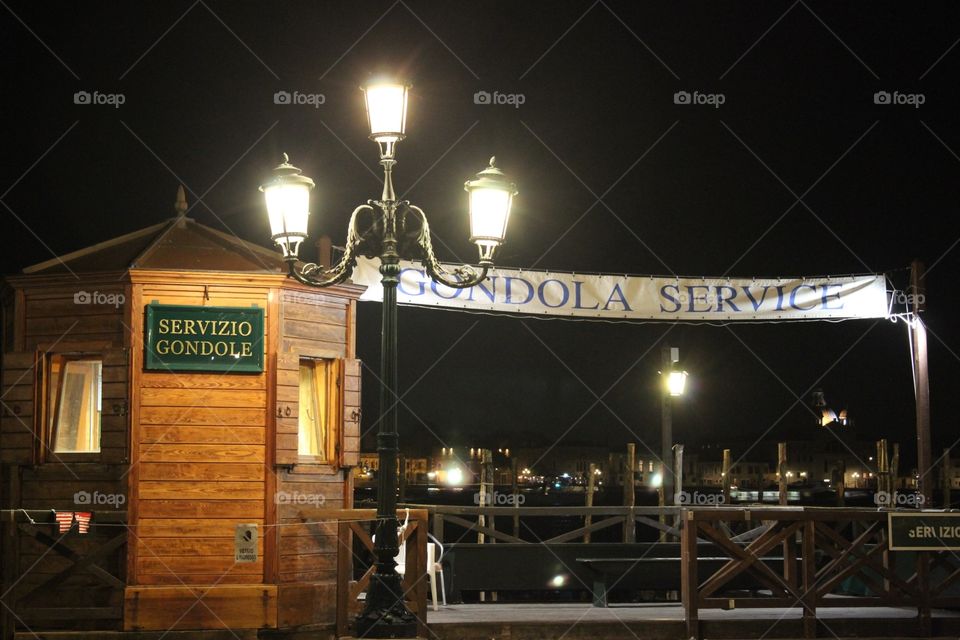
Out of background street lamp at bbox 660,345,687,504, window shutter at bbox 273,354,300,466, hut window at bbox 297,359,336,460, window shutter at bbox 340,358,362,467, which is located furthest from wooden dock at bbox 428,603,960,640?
background street lamp at bbox 660,345,687,504

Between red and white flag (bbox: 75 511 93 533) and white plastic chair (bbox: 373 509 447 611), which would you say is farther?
white plastic chair (bbox: 373 509 447 611)

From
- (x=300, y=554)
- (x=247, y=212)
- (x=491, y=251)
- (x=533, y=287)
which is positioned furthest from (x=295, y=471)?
(x=247, y=212)

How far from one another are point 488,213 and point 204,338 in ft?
11.1

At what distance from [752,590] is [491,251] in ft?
29.8

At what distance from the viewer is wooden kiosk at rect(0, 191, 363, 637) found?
10.7 m

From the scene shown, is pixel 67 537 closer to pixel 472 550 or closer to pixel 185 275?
pixel 185 275

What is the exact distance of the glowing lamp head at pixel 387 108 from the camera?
8.58 metres

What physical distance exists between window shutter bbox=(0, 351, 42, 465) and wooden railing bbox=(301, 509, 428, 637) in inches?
105

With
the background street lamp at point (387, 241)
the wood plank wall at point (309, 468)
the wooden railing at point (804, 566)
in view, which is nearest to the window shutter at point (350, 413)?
the wood plank wall at point (309, 468)

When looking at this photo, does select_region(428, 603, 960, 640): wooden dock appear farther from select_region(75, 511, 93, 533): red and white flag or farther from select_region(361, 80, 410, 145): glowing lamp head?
select_region(361, 80, 410, 145): glowing lamp head

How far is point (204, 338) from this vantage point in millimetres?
10898

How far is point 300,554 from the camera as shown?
11.1m

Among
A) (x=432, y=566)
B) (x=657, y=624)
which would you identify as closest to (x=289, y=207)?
(x=432, y=566)

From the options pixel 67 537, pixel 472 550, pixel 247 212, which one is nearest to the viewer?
pixel 67 537
